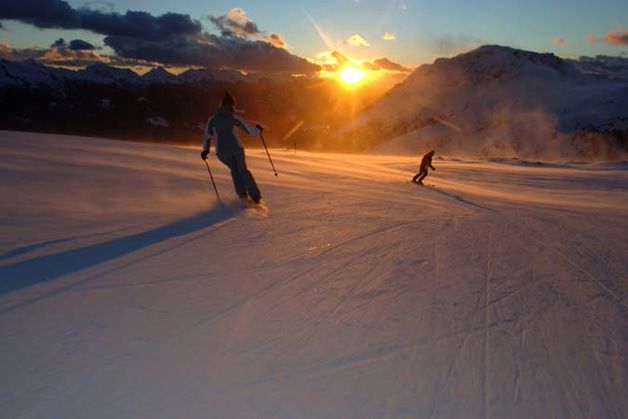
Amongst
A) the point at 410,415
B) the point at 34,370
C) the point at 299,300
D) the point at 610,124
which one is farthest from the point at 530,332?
the point at 610,124

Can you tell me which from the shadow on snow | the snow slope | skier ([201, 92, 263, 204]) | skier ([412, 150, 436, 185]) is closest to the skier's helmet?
skier ([201, 92, 263, 204])

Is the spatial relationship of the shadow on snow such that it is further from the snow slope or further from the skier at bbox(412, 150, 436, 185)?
the skier at bbox(412, 150, 436, 185)

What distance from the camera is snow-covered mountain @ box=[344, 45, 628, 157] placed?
83.4 m

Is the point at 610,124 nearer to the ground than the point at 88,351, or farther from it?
farther from it

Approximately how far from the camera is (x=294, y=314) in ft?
12.0

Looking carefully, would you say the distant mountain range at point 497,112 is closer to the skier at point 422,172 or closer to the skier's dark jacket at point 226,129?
the skier at point 422,172

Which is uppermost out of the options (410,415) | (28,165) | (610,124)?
(610,124)

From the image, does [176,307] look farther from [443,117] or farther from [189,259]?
[443,117]

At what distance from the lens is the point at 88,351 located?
292 centimetres

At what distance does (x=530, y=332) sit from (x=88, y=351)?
125 inches

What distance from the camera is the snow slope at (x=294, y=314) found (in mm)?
2686

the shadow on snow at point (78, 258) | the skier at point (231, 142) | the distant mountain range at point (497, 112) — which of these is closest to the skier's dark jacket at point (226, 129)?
the skier at point (231, 142)

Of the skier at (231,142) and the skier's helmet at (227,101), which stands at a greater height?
the skier's helmet at (227,101)

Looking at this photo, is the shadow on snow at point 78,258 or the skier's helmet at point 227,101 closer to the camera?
the shadow on snow at point 78,258
